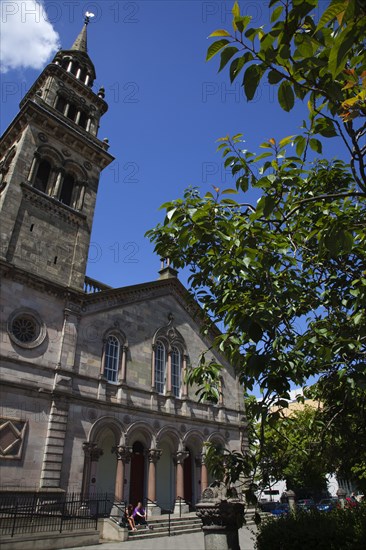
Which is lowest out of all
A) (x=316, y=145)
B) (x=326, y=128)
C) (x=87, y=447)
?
(x=87, y=447)

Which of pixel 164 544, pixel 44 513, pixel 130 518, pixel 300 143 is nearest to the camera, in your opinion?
pixel 300 143

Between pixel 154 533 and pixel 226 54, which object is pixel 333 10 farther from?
pixel 154 533

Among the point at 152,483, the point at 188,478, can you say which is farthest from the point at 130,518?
the point at 188,478

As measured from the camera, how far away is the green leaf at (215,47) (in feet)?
9.99

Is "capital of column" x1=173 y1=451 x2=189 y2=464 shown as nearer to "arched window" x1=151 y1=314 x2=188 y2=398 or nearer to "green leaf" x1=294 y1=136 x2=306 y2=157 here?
"arched window" x1=151 y1=314 x2=188 y2=398

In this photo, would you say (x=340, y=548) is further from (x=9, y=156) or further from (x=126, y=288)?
(x=9, y=156)

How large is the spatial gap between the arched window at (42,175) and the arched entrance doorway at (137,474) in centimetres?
1618

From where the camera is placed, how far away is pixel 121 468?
1991 cm

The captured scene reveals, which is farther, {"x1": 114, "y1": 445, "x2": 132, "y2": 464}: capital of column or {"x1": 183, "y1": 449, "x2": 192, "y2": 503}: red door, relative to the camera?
{"x1": 183, "y1": 449, "x2": 192, "y2": 503}: red door

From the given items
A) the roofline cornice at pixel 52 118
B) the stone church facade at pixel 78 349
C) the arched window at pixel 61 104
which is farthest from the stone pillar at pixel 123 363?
the arched window at pixel 61 104

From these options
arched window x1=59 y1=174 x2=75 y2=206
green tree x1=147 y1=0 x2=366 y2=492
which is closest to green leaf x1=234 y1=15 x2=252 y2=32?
green tree x1=147 y1=0 x2=366 y2=492

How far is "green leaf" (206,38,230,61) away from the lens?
3045 mm

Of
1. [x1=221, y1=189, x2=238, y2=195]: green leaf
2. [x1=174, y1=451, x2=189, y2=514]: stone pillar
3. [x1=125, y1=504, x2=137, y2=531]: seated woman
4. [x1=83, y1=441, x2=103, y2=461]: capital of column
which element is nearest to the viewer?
[x1=221, y1=189, x2=238, y2=195]: green leaf

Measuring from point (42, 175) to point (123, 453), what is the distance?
55.1 ft
